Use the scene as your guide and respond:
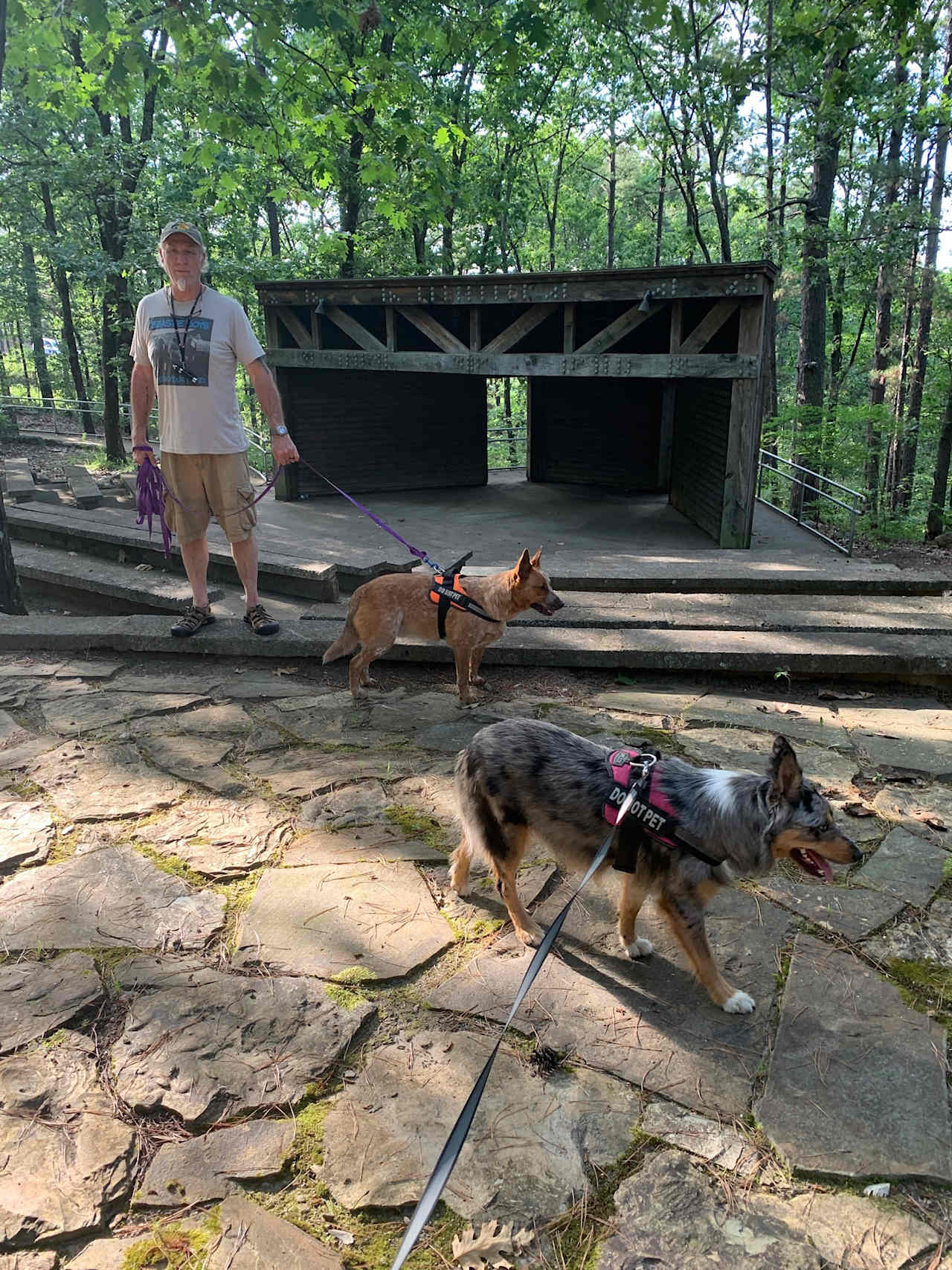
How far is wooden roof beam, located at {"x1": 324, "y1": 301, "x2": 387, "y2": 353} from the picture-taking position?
12.5m

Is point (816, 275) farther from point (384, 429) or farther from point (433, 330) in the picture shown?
point (433, 330)

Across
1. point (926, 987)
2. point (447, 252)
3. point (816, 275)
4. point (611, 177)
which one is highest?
point (611, 177)

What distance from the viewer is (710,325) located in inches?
392

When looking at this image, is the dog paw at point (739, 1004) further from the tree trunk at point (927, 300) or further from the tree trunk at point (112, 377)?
the tree trunk at point (112, 377)

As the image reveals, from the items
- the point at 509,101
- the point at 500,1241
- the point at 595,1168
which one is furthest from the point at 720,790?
the point at 509,101

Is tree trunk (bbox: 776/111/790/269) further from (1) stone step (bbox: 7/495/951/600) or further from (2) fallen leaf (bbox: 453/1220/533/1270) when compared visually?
(2) fallen leaf (bbox: 453/1220/533/1270)

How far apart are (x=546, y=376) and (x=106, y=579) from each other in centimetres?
699

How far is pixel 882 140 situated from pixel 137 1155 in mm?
27495

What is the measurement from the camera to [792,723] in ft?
16.2

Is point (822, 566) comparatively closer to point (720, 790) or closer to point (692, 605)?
point (692, 605)

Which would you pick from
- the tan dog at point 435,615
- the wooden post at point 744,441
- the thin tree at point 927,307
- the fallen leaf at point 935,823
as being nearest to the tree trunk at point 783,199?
the thin tree at point 927,307

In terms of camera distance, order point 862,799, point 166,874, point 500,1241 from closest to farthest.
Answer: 1. point 500,1241
2. point 166,874
3. point 862,799

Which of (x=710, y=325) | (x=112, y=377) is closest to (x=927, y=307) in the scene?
(x=710, y=325)

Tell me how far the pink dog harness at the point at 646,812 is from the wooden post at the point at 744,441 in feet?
27.1
